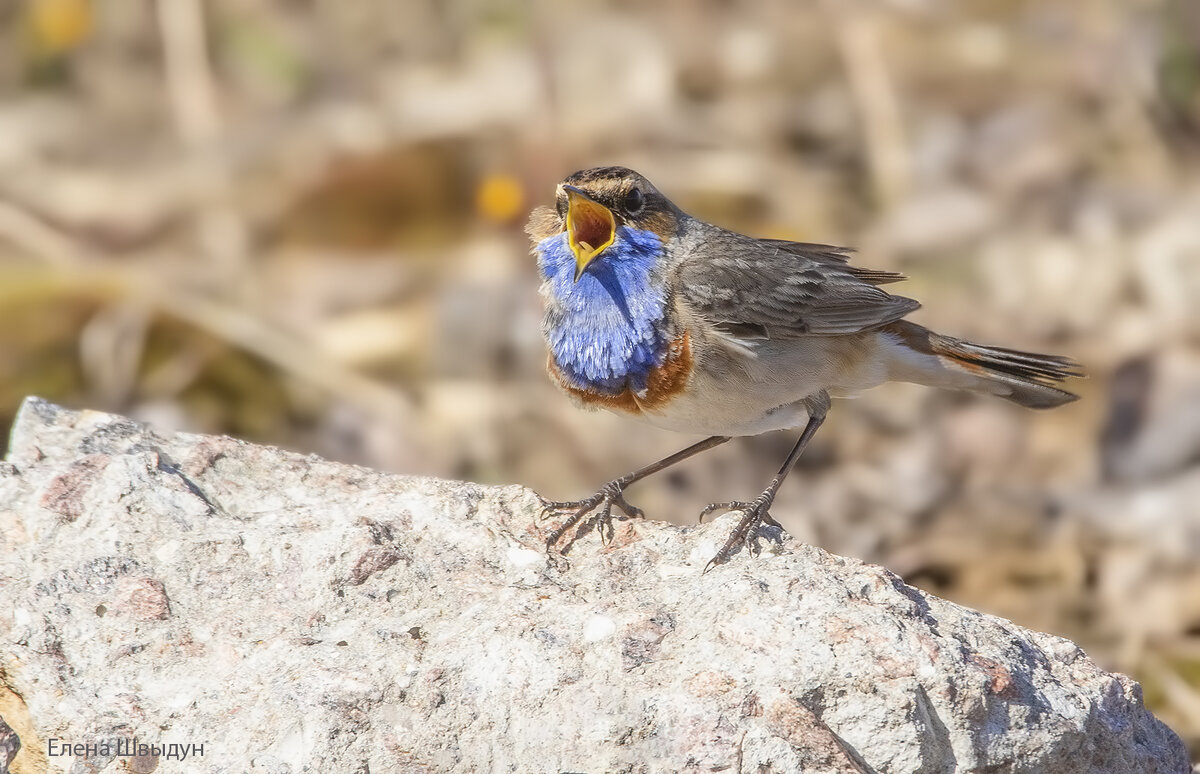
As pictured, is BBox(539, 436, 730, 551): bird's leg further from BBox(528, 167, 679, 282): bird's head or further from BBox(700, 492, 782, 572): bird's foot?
BBox(528, 167, 679, 282): bird's head

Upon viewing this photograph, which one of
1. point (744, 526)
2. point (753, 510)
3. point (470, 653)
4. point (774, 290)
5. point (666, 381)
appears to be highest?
point (774, 290)

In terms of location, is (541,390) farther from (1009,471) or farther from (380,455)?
(1009,471)

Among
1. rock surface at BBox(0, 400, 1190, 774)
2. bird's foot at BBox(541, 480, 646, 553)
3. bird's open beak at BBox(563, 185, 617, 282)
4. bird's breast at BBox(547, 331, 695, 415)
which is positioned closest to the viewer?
rock surface at BBox(0, 400, 1190, 774)

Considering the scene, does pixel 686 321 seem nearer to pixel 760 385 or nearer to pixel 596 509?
pixel 760 385

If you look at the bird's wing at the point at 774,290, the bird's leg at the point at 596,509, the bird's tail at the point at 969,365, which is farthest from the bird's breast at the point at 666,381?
the bird's tail at the point at 969,365

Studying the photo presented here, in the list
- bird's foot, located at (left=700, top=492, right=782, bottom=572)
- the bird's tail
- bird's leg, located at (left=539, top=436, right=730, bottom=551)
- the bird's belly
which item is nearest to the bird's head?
the bird's belly

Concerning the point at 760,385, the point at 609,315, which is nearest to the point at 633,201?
the point at 609,315

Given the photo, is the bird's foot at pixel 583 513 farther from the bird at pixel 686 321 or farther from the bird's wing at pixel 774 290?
the bird's wing at pixel 774 290
